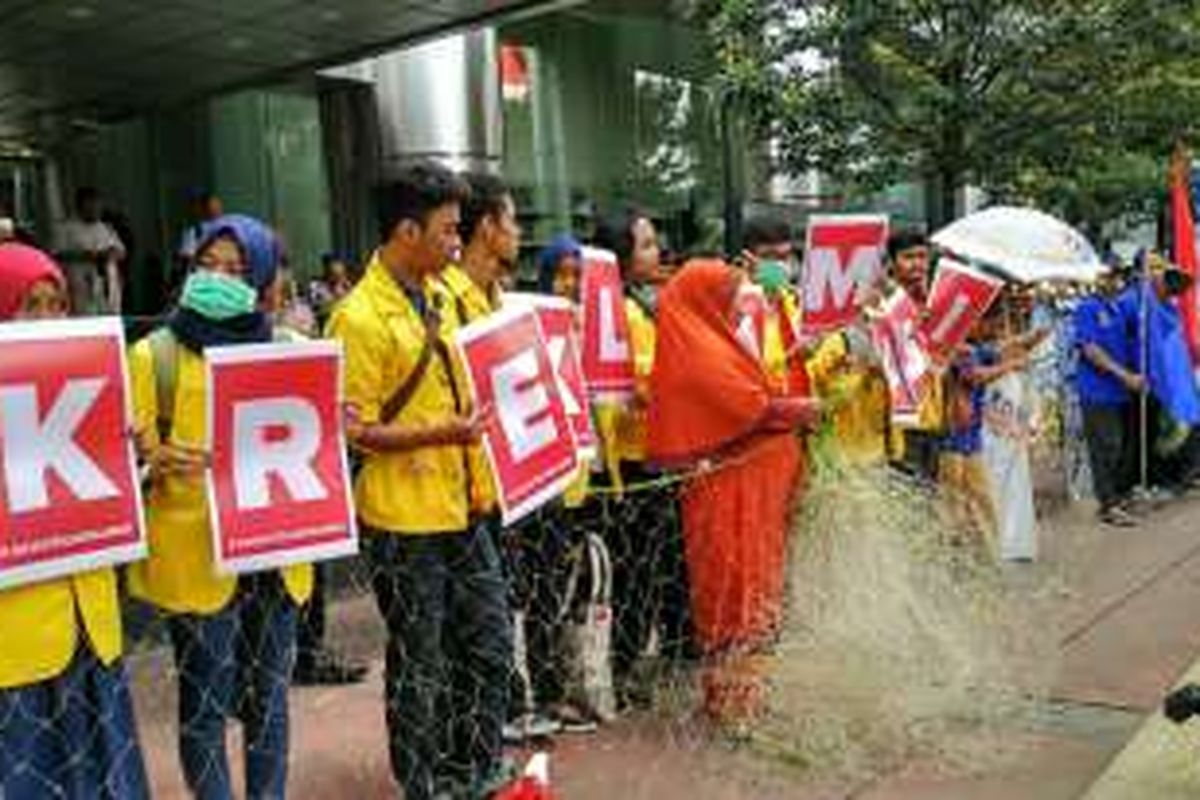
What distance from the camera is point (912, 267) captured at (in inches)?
310

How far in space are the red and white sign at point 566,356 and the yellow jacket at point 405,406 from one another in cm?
48

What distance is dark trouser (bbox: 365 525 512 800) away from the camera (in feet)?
15.0

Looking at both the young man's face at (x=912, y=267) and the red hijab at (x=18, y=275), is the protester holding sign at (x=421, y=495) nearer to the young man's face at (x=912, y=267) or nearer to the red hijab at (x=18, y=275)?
the red hijab at (x=18, y=275)

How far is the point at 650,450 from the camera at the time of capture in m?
5.79

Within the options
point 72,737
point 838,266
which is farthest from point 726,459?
point 72,737

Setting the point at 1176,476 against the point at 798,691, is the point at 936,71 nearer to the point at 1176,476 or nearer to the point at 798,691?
the point at 1176,476

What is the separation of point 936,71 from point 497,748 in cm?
679

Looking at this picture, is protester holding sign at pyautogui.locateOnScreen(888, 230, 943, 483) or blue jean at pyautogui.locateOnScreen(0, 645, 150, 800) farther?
protester holding sign at pyautogui.locateOnScreen(888, 230, 943, 483)

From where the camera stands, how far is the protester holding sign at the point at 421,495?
452cm

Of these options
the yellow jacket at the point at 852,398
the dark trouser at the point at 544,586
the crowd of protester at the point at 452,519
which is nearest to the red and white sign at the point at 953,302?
the crowd of protester at the point at 452,519

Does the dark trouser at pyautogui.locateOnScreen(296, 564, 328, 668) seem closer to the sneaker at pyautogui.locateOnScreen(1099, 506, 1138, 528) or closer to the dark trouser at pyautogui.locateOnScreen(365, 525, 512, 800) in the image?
the dark trouser at pyautogui.locateOnScreen(365, 525, 512, 800)

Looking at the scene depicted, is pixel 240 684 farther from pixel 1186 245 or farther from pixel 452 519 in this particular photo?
pixel 1186 245

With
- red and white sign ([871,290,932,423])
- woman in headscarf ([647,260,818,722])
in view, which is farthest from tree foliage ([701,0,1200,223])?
woman in headscarf ([647,260,818,722])

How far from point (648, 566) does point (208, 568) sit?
7.01 feet
